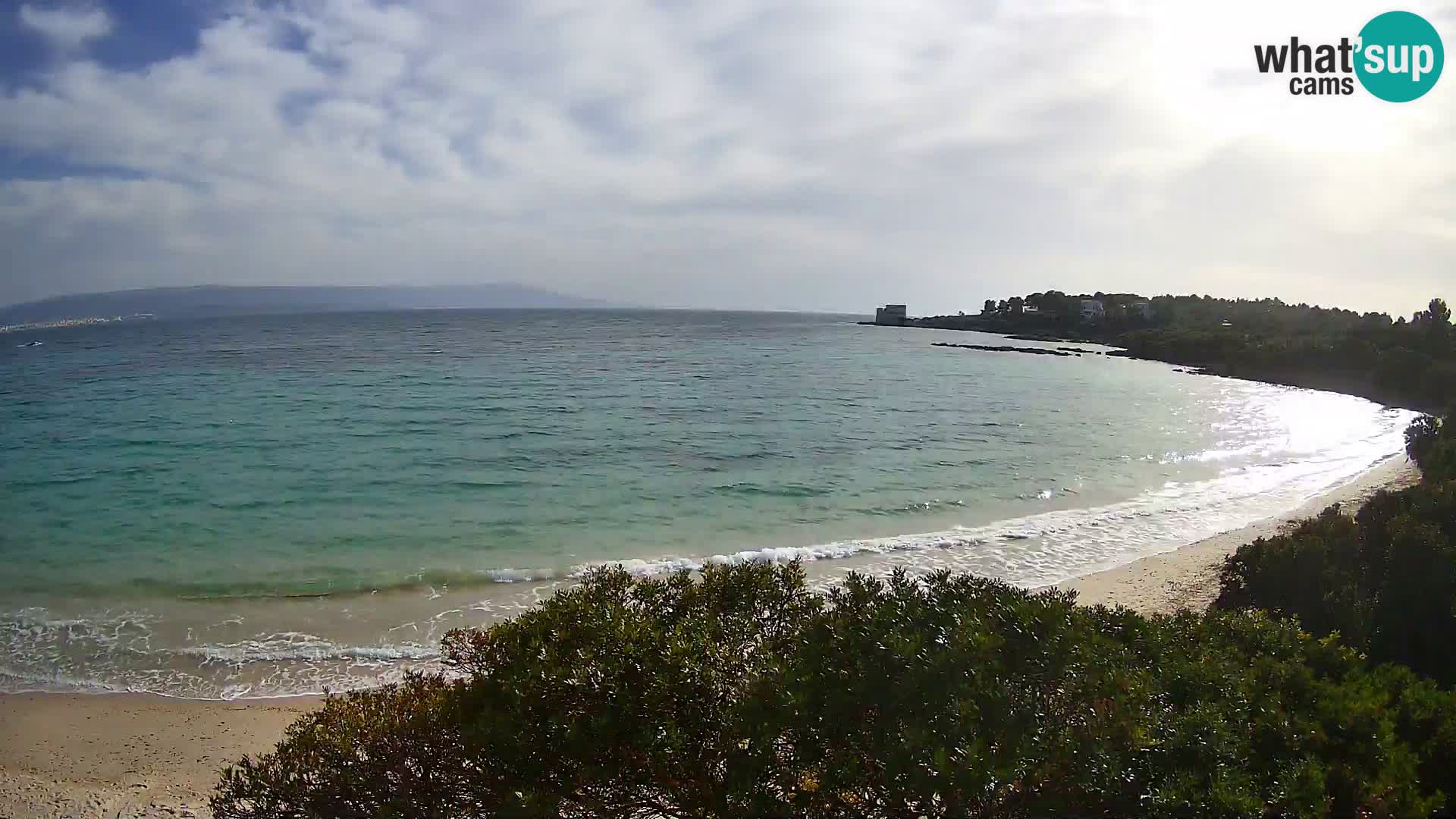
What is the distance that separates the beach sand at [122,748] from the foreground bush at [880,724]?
272cm

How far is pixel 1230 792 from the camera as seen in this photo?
10.7 feet

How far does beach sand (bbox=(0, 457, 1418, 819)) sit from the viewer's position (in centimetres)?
636

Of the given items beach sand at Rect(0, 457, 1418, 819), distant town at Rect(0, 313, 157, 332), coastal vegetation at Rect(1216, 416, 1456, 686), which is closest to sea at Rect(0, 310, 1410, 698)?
beach sand at Rect(0, 457, 1418, 819)

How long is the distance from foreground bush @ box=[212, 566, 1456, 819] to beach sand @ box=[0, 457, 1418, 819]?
272cm

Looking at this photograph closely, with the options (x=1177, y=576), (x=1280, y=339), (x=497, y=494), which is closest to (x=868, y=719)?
(x=1177, y=576)

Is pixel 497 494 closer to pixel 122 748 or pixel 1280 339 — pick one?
pixel 122 748

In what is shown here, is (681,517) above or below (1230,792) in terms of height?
below

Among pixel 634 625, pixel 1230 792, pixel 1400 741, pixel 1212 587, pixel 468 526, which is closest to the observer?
pixel 1230 792

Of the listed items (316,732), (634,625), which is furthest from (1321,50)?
(316,732)

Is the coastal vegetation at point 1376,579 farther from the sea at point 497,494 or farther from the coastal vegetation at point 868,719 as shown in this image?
the sea at point 497,494

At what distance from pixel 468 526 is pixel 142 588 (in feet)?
16.7

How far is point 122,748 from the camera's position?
7.18 metres

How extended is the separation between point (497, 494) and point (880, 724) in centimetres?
1431

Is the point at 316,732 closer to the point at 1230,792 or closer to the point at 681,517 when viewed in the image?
the point at 1230,792
